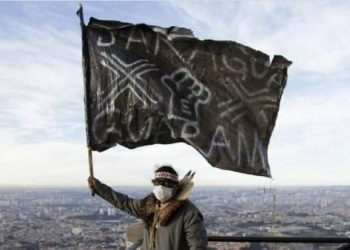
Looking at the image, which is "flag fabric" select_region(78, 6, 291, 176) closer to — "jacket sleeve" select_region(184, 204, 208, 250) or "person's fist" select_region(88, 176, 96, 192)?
"person's fist" select_region(88, 176, 96, 192)

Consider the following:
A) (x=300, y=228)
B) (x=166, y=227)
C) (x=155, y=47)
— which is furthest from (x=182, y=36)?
(x=300, y=228)

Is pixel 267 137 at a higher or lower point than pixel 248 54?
lower

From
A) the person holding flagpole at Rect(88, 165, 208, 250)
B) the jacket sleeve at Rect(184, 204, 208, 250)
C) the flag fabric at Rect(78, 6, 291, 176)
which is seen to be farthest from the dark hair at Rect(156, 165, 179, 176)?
the flag fabric at Rect(78, 6, 291, 176)

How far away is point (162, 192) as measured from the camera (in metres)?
4.44

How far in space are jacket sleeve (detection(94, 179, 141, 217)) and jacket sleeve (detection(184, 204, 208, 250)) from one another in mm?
536

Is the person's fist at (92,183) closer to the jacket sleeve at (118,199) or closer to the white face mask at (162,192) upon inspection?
the jacket sleeve at (118,199)

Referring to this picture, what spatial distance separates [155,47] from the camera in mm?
6246

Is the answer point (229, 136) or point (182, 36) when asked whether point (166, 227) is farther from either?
point (182, 36)

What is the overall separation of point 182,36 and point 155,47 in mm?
313

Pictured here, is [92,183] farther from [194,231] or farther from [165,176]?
[194,231]

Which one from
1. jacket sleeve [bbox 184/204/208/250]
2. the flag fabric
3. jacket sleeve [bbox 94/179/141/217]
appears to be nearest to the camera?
jacket sleeve [bbox 184/204/208/250]

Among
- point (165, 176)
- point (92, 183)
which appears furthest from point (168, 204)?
point (92, 183)

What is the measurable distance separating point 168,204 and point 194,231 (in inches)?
11.8

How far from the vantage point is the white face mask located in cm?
444
